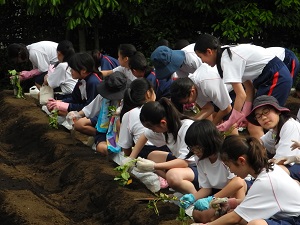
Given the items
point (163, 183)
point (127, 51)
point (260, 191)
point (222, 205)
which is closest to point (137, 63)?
point (127, 51)

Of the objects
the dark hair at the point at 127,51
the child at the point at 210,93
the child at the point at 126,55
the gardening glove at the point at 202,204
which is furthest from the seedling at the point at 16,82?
the gardening glove at the point at 202,204

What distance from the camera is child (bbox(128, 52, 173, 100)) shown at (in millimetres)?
9070

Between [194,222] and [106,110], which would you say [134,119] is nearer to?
[106,110]

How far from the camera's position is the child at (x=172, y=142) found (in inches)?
272

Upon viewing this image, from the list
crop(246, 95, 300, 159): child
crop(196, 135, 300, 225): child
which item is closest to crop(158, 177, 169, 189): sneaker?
crop(246, 95, 300, 159): child

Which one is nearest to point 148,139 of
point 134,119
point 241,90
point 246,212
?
point 134,119

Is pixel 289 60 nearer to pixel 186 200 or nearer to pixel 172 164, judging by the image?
pixel 172 164

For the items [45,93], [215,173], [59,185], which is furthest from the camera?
[45,93]

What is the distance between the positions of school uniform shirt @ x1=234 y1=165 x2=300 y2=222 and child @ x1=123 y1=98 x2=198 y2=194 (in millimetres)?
1539

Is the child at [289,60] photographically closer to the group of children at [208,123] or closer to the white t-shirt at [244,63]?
the group of children at [208,123]

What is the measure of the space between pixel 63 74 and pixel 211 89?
13.1ft

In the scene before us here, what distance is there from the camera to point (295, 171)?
6.40 m

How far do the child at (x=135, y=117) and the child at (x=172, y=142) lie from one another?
69 cm

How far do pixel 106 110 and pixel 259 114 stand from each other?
3007mm
